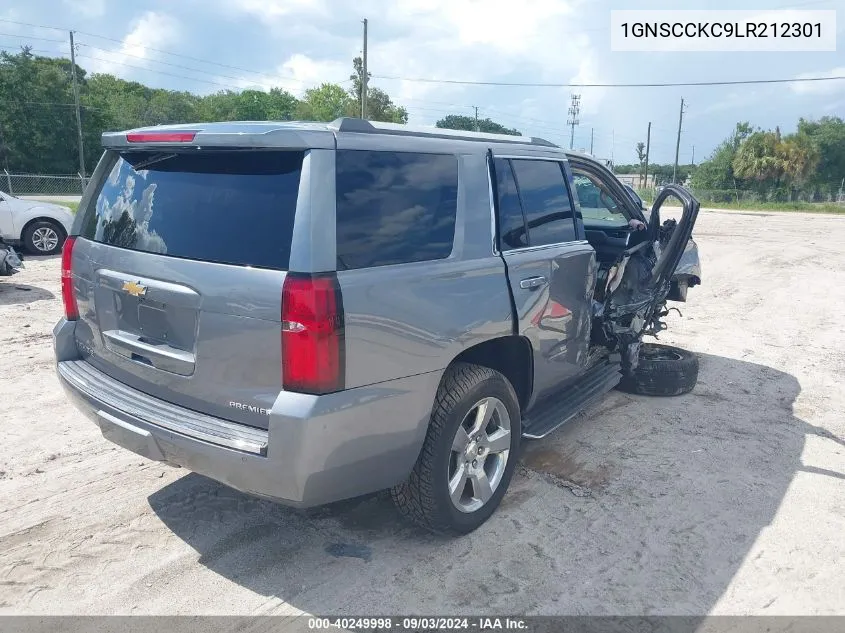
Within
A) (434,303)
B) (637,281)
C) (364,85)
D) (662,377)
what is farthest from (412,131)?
(364,85)

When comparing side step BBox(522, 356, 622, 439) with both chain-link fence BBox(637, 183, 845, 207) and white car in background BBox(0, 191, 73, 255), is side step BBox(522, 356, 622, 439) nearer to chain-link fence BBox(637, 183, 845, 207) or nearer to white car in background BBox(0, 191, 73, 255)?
white car in background BBox(0, 191, 73, 255)

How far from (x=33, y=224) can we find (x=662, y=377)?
465 inches

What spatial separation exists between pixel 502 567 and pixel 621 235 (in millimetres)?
3499

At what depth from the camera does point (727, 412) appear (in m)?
5.43

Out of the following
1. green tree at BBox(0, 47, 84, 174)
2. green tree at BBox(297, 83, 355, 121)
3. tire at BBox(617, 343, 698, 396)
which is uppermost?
green tree at BBox(297, 83, 355, 121)

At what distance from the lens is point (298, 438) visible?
2.58m

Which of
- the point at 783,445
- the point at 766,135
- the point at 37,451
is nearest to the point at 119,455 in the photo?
the point at 37,451

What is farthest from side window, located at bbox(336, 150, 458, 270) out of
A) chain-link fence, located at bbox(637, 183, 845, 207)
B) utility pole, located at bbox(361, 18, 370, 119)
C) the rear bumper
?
chain-link fence, located at bbox(637, 183, 845, 207)

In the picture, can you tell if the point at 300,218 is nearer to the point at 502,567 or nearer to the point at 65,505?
the point at 502,567

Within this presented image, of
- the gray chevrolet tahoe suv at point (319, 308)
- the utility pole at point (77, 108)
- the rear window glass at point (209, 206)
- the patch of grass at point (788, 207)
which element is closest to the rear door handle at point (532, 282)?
the gray chevrolet tahoe suv at point (319, 308)

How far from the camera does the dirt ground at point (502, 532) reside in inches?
117

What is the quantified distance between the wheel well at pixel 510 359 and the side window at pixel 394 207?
62 centimetres

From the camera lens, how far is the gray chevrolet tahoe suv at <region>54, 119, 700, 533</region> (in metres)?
2.66

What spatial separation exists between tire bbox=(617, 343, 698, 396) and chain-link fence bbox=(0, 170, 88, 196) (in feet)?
95.3
